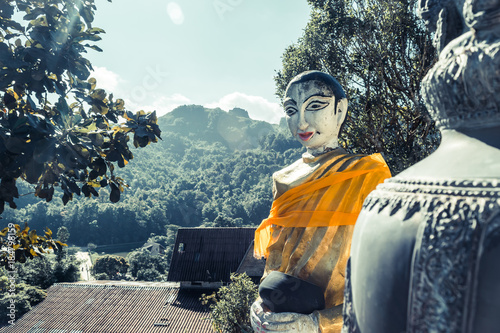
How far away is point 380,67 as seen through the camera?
382 inches

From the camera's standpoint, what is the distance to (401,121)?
1038cm

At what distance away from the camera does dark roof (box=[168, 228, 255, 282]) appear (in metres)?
18.6

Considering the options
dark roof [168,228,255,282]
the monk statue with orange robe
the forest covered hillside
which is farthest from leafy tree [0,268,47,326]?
the forest covered hillside

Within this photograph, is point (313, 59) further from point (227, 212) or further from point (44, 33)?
point (227, 212)

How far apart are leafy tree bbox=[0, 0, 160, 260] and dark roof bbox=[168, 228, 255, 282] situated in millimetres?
14634

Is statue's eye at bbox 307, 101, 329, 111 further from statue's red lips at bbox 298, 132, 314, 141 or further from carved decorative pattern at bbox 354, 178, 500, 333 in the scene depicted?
carved decorative pattern at bbox 354, 178, 500, 333

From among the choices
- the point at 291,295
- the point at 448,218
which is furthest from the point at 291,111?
the point at 448,218

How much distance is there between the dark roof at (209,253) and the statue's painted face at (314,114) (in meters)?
15.7

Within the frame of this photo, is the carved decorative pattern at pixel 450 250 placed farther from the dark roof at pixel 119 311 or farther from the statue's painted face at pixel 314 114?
the dark roof at pixel 119 311

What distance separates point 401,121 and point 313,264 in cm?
882

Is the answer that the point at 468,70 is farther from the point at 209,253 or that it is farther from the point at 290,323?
the point at 209,253

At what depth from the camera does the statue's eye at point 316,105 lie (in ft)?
8.98

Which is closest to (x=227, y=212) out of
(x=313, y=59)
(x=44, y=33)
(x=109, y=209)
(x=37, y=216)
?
(x=109, y=209)

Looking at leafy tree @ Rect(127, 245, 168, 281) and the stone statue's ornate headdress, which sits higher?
the stone statue's ornate headdress
